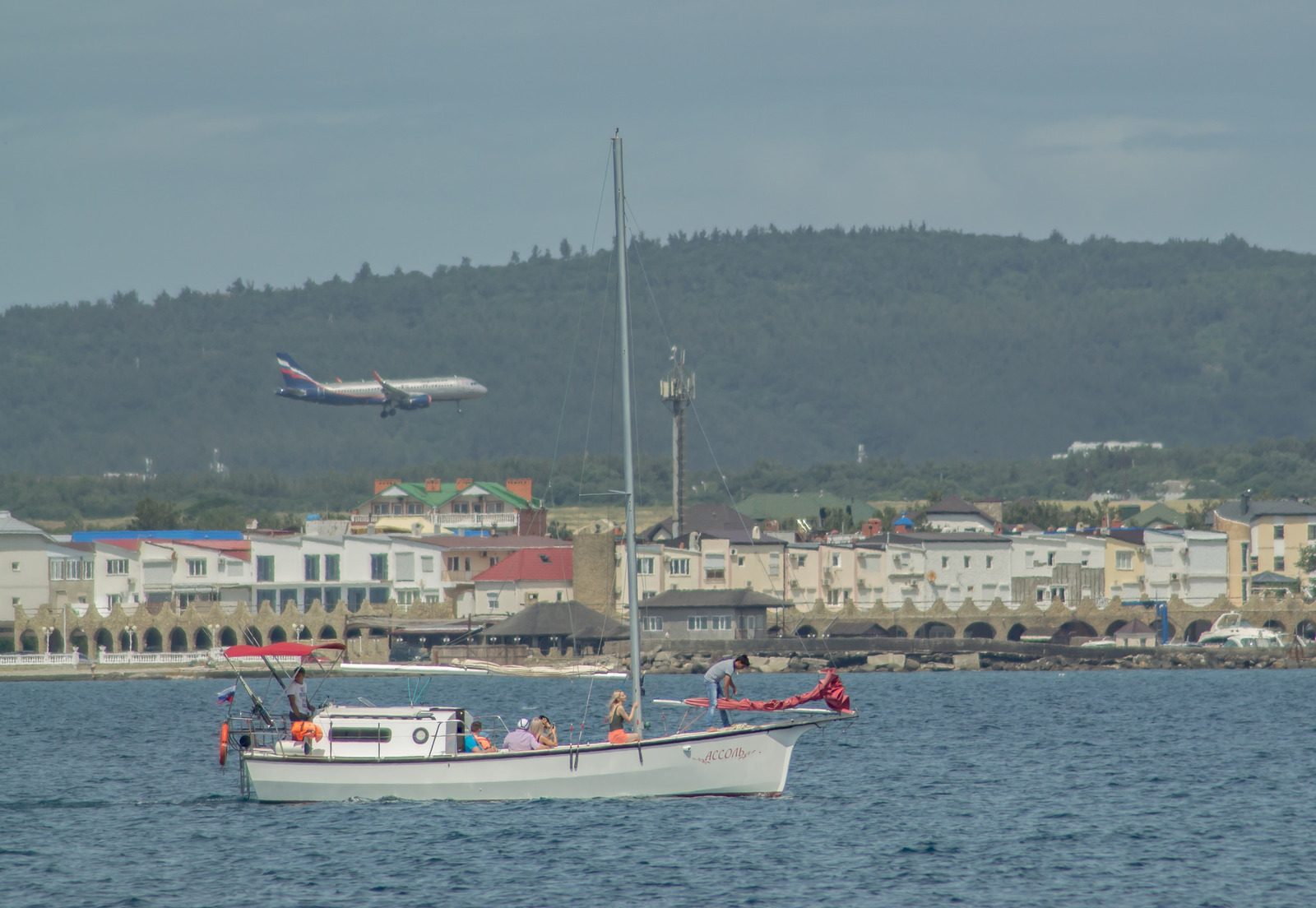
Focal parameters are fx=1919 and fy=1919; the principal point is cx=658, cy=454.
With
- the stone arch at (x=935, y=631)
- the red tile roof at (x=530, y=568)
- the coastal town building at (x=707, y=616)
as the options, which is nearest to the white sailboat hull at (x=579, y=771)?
the coastal town building at (x=707, y=616)

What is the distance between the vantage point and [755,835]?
41719 millimetres

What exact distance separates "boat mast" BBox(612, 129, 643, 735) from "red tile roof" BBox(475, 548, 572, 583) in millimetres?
87021

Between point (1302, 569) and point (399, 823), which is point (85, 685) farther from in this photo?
point (1302, 569)

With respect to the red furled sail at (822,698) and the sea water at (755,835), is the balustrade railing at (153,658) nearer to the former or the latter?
the sea water at (755,835)

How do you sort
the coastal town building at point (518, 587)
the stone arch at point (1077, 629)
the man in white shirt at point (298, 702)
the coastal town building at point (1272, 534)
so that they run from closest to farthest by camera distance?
the man in white shirt at point (298, 702), the coastal town building at point (518, 587), the stone arch at point (1077, 629), the coastal town building at point (1272, 534)

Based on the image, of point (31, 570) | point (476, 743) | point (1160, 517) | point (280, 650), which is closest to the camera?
point (476, 743)

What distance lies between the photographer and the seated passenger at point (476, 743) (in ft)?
145

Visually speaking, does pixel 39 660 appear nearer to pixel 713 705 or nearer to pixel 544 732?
pixel 544 732

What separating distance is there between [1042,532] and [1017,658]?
123 feet

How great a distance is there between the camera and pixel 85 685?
11412 cm

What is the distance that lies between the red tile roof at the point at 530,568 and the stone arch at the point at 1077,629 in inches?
1419

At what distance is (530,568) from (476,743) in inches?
3700

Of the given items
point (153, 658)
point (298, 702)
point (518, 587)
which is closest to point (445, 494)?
point (518, 587)

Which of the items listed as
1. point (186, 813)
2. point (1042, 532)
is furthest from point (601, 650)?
point (186, 813)
